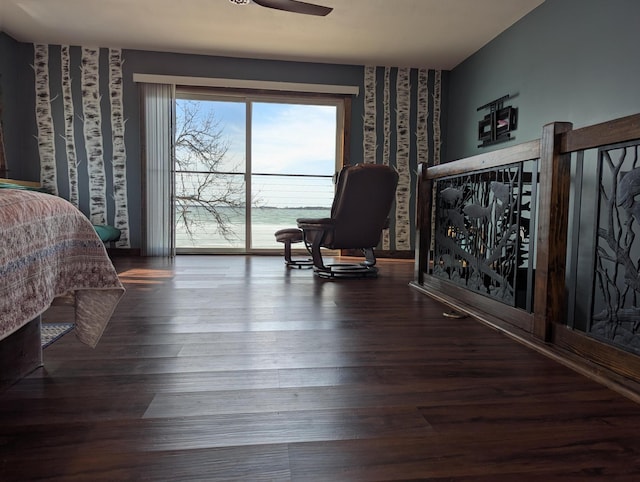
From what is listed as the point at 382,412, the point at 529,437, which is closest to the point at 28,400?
the point at 382,412

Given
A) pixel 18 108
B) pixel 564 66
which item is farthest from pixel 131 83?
pixel 564 66

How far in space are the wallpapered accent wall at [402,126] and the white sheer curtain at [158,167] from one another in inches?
100

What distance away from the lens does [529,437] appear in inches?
43.7

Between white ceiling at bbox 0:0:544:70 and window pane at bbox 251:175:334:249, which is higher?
white ceiling at bbox 0:0:544:70

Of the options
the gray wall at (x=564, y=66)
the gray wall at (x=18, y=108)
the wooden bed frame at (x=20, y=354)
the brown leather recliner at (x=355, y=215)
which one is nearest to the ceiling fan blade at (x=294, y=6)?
the brown leather recliner at (x=355, y=215)

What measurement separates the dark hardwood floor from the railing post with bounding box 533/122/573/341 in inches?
8.3

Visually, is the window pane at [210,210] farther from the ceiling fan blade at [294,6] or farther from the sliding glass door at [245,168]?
the ceiling fan blade at [294,6]

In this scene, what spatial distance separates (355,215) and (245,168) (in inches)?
92.8

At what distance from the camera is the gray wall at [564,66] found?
9.94 feet

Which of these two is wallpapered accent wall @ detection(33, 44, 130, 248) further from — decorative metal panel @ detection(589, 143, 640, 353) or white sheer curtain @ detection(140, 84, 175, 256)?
decorative metal panel @ detection(589, 143, 640, 353)

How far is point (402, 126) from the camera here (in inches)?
226

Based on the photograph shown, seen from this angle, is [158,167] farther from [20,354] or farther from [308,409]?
[308,409]

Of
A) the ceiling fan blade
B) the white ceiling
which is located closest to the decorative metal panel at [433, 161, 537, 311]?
the ceiling fan blade

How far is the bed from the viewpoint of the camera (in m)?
1.08
